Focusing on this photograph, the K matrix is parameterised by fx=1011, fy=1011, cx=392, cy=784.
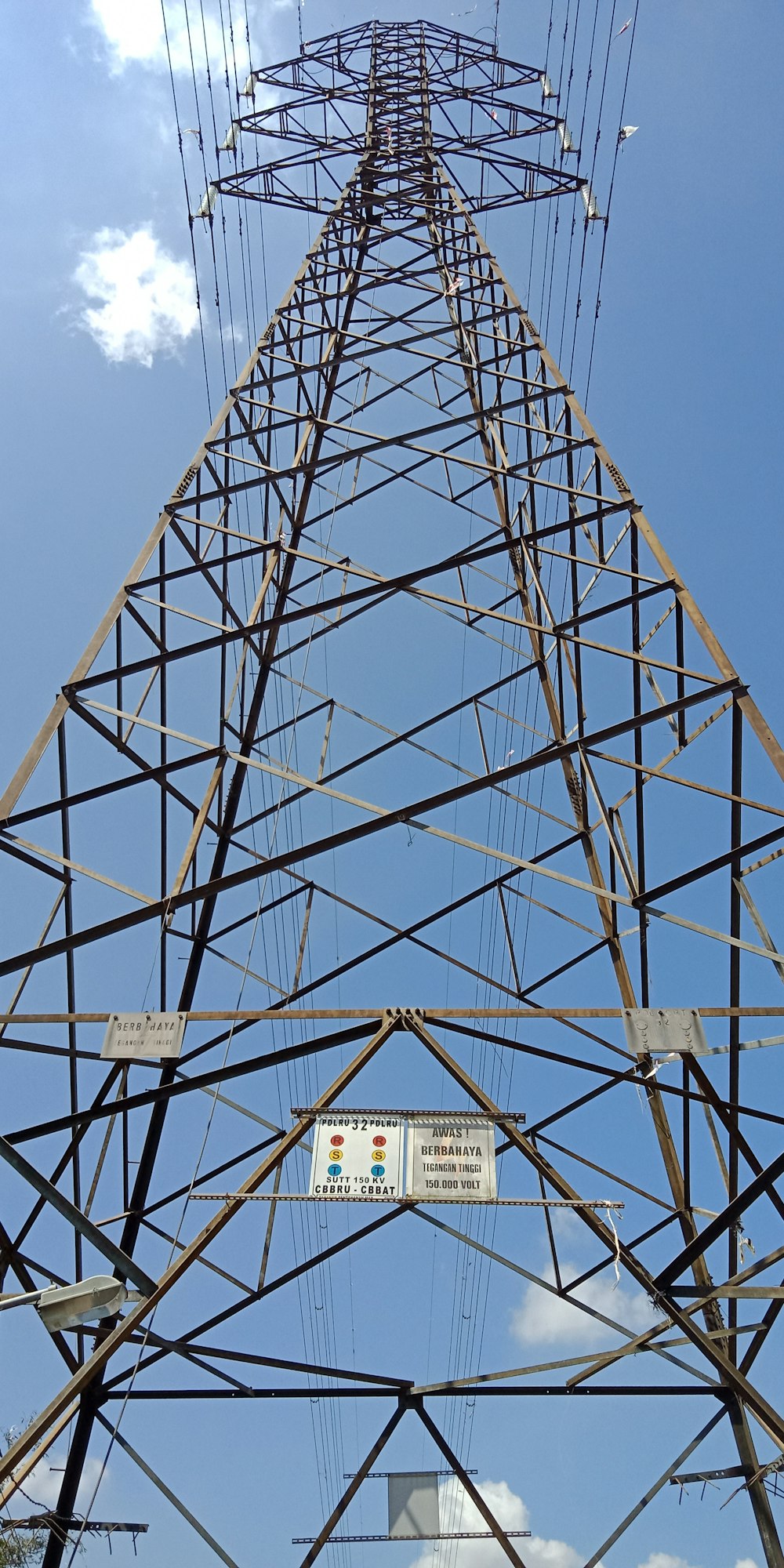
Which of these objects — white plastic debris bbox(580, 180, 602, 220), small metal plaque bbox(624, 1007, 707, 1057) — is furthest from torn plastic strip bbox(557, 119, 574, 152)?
small metal plaque bbox(624, 1007, 707, 1057)

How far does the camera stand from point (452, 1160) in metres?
7.84

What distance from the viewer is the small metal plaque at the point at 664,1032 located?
771 centimetres

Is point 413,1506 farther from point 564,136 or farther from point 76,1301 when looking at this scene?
point 564,136

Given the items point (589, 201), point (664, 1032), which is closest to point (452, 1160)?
point (664, 1032)

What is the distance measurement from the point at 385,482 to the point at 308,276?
4.17m

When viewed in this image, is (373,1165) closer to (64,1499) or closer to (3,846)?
(3,846)

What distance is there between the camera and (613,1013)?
7777 mm

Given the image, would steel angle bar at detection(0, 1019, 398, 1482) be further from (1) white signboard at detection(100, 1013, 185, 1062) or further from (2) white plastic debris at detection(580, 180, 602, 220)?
(2) white plastic debris at detection(580, 180, 602, 220)

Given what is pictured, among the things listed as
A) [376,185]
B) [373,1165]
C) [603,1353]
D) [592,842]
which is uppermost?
[376,185]

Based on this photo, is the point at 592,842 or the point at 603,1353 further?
the point at 592,842

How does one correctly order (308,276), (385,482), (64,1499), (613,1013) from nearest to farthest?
1. (613,1013)
2. (64,1499)
3. (385,482)
4. (308,276)

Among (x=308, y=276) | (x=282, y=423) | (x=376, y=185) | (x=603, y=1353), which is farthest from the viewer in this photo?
(x=376, y=185)

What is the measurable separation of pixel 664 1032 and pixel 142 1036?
4.02 metres

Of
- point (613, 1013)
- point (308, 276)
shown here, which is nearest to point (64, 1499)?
point (613, 1013)
